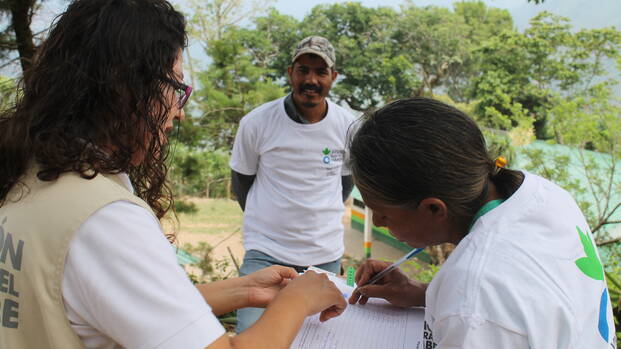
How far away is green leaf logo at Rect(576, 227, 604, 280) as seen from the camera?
110 centimetres

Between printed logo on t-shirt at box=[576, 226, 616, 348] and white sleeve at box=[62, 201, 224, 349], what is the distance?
2.73ft

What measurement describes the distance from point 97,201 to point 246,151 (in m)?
2.09

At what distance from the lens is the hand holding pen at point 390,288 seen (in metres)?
1.54

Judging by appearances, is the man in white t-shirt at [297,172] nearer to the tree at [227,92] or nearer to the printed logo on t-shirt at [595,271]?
the printed logo on t-shirt at [595,271]

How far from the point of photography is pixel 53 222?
2.70 ft

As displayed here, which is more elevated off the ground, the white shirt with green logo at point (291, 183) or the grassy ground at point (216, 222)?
the white shirt with green logo at point (291, 183)

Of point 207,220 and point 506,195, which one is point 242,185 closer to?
point 506,195

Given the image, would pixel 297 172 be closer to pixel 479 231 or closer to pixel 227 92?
pixel 479 231

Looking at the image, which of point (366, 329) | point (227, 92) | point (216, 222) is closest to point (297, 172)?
point (366, 329)

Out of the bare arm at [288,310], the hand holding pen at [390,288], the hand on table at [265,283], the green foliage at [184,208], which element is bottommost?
the green foliage at [184,208]

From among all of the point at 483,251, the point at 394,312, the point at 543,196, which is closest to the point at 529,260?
the point at 483,251

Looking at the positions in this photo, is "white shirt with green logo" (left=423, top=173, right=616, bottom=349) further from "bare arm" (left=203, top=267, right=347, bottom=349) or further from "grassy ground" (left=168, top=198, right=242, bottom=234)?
"grassy ground" (left=168, top=198, right=242, bottom=234)

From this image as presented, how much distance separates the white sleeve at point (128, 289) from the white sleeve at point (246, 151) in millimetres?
2057

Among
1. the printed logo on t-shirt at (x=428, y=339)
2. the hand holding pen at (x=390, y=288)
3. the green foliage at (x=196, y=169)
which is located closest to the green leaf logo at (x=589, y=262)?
the printed logo on t-shirt at (x=428, y=339)
